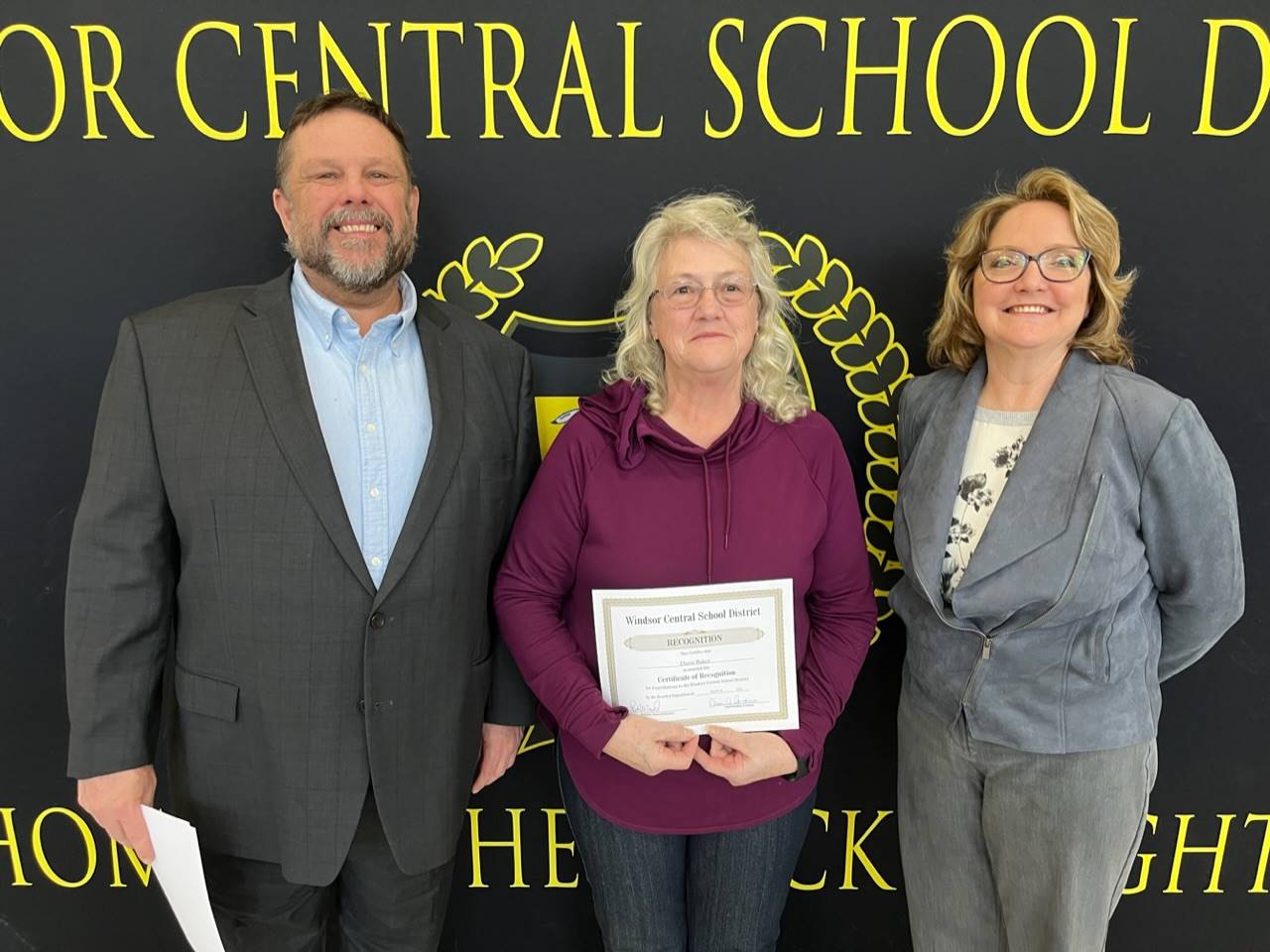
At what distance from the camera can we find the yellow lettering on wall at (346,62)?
1.90 m

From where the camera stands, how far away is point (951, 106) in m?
1.94

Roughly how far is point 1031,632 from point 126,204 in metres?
2.12

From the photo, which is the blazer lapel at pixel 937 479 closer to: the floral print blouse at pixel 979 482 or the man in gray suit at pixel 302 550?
the floral print blouse at pixel 979 482

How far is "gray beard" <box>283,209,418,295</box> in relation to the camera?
1545 millimetres

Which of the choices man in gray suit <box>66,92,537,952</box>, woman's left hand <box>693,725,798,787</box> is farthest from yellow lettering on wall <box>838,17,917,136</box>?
woman's left hand <box>693,725,798,787</box>

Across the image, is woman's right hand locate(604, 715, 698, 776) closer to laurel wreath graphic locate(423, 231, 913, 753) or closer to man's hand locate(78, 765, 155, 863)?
laurel wreath graphic locate(423, 231, 913, 753)

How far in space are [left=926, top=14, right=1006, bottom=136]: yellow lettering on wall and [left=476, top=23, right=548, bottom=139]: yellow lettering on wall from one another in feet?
2.86

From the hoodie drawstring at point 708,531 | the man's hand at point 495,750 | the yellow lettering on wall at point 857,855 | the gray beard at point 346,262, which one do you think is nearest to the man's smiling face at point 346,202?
the gray beard at point 346,262

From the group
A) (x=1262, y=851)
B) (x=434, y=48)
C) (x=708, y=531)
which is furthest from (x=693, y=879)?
(x=434, y=48)

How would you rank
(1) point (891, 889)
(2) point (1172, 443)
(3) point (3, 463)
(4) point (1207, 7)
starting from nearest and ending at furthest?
(2) point (1172, 443) → (4) point (1207, 7) → (3) point (3, 463) → (1) point (891, 889)

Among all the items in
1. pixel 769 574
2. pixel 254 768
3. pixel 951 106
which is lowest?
pixel 254 768

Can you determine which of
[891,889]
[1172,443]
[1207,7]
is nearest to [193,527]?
[1172,443]

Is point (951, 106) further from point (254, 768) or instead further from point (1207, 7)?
point (254, 768)

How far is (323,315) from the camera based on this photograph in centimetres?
158
